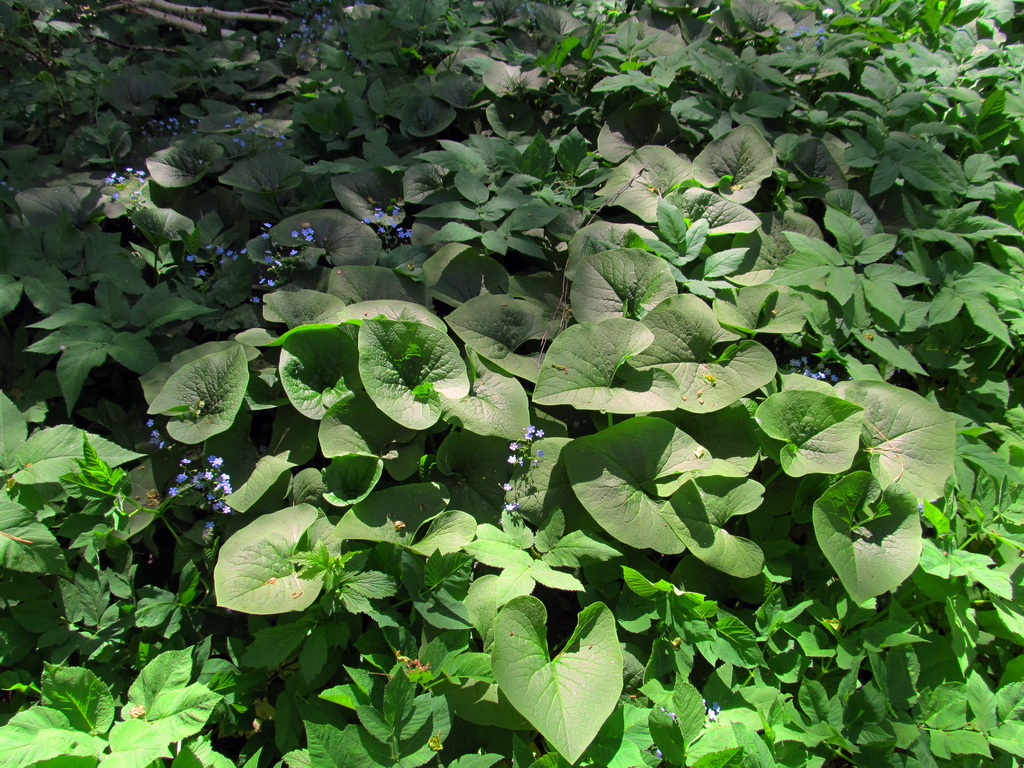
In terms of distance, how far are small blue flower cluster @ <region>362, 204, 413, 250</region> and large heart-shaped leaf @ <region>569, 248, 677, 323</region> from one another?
67 centimetres

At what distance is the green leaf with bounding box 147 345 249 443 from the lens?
67.6 inches

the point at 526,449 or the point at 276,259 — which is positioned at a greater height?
the point at 276,259

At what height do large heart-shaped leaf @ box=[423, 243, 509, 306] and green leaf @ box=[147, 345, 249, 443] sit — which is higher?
large heart-shaped leaf @ box=[423, 243, 509, 306]

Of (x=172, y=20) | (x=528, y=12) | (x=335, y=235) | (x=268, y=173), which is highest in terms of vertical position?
(x=528, y=12)

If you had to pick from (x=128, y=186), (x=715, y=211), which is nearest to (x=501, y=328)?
(x=715, y=211)

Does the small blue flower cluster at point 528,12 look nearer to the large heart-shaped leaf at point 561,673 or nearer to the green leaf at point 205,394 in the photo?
the green leaf at point 205,394

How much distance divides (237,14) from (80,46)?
801 mm

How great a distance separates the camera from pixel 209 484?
5.74ft

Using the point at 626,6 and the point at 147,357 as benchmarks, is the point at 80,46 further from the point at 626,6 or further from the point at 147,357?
the point at 626,6

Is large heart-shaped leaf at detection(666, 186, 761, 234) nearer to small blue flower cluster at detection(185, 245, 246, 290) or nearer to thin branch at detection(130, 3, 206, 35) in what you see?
small blue flower cluster at detection(185, 245, 246, 290)

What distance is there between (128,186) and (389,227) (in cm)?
105

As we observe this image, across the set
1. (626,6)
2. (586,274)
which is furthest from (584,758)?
(626,6)

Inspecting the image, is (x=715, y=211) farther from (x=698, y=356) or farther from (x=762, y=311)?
(x=698, y=356)

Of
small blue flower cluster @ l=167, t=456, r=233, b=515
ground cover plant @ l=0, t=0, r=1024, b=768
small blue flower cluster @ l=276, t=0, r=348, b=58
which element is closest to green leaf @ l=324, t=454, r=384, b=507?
ground cover plant @ l=0, t=0, r=1024, b=768
